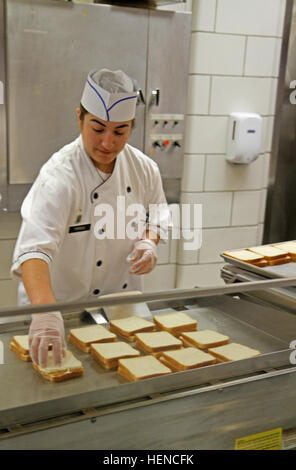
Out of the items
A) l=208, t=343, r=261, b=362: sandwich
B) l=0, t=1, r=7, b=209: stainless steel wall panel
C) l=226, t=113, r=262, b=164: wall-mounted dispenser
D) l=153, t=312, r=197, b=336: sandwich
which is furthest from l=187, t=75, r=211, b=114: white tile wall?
l=208, t=343, r=261, b=362: sandwich

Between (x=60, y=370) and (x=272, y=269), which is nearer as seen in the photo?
(x=60, y=370)

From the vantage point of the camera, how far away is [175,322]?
963 millimetres

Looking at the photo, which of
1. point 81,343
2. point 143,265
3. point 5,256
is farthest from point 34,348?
point 5,256

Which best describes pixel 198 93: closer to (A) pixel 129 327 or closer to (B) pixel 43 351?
(A) pixel 129 327

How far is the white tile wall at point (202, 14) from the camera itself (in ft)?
6.56

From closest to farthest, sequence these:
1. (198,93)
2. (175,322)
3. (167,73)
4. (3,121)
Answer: (175,322)
(3,121)
(167,73)
(198,93)

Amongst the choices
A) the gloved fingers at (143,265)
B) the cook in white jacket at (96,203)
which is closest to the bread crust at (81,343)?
the cook in white jacket at (96,203)

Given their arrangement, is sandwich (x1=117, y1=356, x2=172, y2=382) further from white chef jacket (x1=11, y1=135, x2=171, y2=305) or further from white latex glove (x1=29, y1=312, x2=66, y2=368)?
white chef jacket (x1=11, y1=135, x2=171, y2=305)

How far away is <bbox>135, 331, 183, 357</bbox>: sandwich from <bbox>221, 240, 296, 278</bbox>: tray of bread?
40 centimetres

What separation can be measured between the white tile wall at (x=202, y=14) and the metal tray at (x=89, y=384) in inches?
56.0

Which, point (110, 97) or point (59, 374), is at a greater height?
point (110, 97)

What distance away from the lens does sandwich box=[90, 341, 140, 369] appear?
0.83 meters

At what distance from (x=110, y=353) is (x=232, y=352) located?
→ 0.69 ft

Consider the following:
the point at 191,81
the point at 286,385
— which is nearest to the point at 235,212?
the point at 191,81
